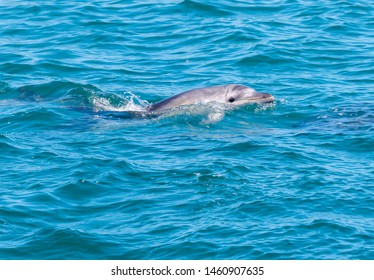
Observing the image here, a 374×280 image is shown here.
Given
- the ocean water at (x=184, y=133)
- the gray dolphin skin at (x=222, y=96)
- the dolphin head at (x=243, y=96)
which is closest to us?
the ocean water at (x=184, y=133)

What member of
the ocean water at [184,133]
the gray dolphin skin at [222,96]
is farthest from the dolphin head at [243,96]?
the ocean water at [184,133]

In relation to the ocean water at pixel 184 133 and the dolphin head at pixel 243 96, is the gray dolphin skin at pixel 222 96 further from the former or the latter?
the ocean water at pixel 184 133

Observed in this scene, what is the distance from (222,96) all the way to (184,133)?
7.65ft

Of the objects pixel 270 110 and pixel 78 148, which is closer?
pixel 78 148

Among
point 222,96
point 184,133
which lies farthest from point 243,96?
point 184,133

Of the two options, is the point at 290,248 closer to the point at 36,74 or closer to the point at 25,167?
the point at 25,167

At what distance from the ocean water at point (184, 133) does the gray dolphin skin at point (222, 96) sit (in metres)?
0.26

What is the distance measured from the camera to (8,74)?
25141 millimetres

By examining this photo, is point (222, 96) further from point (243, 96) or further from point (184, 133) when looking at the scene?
point (184, 133)

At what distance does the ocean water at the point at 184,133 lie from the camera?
14641 mm

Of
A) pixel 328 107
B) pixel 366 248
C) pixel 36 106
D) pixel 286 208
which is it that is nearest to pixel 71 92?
pixel 36 106

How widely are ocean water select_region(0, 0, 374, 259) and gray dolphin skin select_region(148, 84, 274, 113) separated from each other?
0.84 feet
